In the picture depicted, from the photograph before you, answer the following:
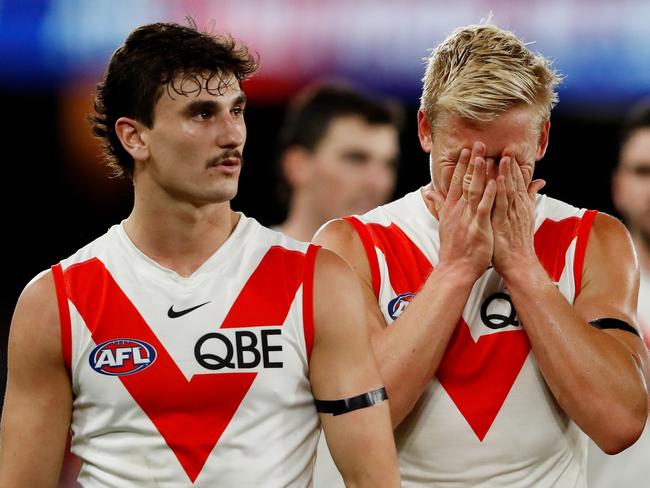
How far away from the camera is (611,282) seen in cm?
332

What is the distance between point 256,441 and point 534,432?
2.73ft

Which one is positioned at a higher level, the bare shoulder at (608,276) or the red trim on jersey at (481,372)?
the bare shoulder at (608,276)

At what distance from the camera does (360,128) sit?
6.98 m

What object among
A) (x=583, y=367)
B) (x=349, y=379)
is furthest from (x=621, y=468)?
(x=349, y=379)

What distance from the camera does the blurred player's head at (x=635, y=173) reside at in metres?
6.25

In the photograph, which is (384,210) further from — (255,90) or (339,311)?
(255,90)

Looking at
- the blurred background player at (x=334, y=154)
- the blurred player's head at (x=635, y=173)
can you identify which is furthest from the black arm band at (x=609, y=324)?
the blurred background player at (x=334, y=154)

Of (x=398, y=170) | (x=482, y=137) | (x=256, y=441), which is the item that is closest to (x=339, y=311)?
(x=256, y=441)

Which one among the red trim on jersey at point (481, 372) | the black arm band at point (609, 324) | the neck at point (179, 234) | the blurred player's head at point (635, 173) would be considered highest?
the neck at point (179, 234)

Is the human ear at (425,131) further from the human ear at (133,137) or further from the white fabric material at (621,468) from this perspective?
the white fabric material at (621,468)

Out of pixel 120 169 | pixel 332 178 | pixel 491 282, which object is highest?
pixel 120 169

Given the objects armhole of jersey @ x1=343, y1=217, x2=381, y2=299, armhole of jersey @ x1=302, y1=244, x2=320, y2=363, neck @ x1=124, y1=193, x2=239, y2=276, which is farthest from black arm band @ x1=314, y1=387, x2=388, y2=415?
neck @ x1=124, y1=193, x2=239, y2=276

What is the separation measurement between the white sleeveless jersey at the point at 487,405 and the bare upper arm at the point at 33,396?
977 mm

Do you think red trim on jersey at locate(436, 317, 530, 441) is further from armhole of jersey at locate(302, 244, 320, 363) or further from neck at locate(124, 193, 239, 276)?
neck at locate(124, 193, 239, 276)
